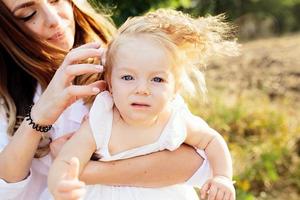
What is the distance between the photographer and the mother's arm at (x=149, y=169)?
250cm

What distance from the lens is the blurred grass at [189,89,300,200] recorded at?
5242 mm

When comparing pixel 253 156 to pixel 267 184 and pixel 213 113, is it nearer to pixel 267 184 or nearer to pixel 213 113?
pixel 267 184

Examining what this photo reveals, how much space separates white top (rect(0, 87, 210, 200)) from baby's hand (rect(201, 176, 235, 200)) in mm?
230

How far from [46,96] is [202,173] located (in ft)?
2.24

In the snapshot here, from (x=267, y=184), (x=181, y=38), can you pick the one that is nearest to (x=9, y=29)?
(x=181, y=38)

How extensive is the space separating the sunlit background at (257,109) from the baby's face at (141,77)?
1.14m

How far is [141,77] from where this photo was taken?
7.74ft

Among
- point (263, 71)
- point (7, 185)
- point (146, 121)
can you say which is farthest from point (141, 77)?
point (263, 71)

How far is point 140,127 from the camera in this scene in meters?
2.50

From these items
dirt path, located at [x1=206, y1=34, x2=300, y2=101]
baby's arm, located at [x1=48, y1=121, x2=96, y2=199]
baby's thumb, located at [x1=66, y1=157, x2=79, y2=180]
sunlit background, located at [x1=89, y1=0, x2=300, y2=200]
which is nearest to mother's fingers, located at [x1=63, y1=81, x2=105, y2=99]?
baby's arm, located at [x1=48, y1=121, x2=96, y2=199]

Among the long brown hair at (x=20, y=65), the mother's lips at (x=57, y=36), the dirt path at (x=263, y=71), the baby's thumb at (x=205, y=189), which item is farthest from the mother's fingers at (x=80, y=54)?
the dirt path at (x=263, y=71)

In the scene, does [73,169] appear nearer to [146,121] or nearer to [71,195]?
Answer: [71,195]

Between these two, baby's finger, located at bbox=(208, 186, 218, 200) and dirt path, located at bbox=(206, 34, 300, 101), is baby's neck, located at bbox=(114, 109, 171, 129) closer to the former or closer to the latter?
baby's finger, located at bbox=(208, 186, 218, 200)

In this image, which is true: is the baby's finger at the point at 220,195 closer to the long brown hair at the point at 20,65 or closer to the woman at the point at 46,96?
the woman at the point at 46,96
